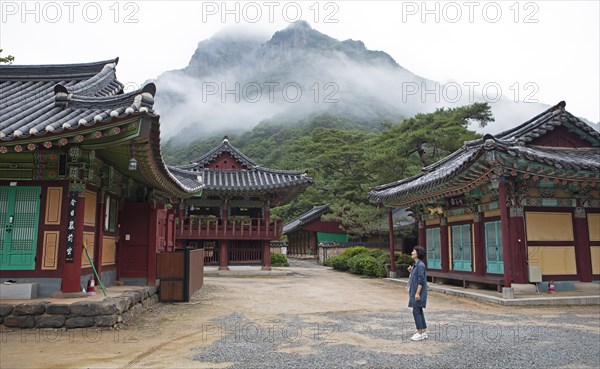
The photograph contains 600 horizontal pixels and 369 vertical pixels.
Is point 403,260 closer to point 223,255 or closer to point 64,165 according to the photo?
point 223,255

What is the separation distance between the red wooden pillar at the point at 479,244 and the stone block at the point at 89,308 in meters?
12.0

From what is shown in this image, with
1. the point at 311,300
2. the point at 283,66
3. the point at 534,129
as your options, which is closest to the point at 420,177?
the point at 534,129

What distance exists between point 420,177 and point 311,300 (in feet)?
29.5

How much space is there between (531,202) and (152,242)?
1144cm

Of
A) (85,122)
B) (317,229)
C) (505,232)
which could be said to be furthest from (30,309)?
(317,229)

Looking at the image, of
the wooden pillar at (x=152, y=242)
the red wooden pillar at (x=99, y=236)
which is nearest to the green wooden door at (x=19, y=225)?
the red wooden pillar at (x=99, y=236)

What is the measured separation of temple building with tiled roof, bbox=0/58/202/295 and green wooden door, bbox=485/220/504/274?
34.1ft

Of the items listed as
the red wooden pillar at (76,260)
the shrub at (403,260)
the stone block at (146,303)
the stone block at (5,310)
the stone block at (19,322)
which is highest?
the red wooden pillar at (76,260)

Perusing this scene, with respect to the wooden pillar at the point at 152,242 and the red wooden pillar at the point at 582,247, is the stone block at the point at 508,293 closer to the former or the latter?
the red wooden pillar at the point at 582,247

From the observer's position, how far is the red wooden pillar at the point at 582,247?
1388 cm

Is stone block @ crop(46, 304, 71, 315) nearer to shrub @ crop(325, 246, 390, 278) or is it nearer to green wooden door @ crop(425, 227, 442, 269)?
green wooden door @ crop(425, 227, 442, 269)

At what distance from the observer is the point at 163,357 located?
651cm

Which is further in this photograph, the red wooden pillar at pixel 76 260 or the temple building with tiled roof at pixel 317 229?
the temple building with tiled roof at pixel 317 229

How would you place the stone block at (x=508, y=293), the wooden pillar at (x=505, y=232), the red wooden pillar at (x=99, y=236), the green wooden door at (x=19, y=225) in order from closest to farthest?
the green wooden door at (x=19, y=225) → the red wooden pillar at (x=99, y=236) → the stone block at (x=508, y=293) → the wooden pillar at (x=505, y=232)
